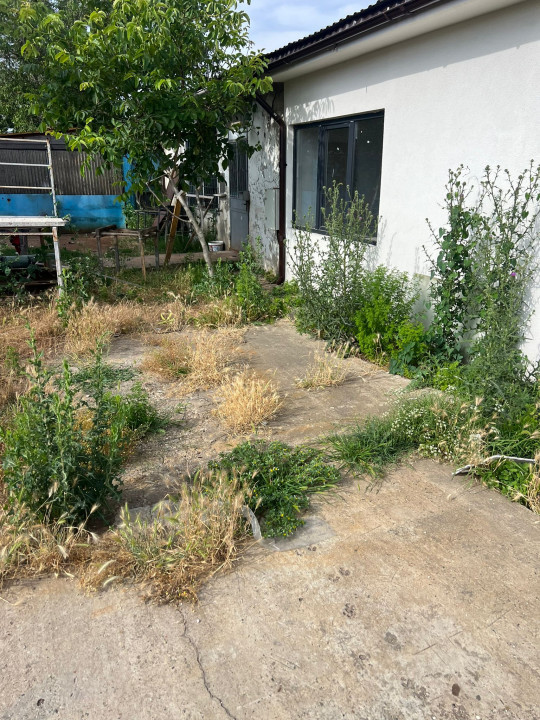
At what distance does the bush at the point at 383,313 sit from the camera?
527 cm

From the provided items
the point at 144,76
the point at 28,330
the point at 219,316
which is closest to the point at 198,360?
the point at 219,316

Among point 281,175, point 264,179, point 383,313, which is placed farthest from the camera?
point 264,179

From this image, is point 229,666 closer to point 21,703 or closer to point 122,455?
point 21,703

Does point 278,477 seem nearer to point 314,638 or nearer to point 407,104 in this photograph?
point 314,638

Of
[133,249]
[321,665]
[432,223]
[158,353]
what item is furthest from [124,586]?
[133,249]

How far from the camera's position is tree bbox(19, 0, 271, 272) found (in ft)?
20.1

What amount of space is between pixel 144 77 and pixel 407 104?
10.4 ft

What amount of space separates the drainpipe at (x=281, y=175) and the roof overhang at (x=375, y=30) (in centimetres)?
97

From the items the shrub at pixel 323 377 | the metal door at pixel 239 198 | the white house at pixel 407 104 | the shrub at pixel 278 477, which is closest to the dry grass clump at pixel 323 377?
the shrub at pixel 323 377

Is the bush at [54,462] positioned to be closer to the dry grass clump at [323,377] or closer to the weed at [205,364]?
the weed at [205,364]

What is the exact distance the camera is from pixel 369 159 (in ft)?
20.2

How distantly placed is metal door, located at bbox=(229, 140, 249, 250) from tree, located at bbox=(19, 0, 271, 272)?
2.85m

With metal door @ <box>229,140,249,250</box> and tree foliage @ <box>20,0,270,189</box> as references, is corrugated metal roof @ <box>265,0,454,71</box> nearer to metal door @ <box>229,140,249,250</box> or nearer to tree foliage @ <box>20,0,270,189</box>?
tree foliage @ <box>20,0,270,189</box>

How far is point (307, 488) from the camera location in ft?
10.5
